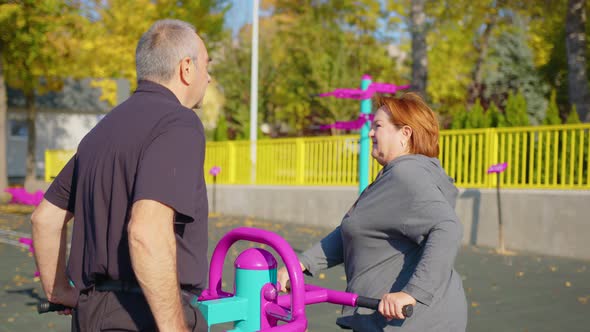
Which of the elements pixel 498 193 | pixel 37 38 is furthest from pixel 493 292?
pixel 37 38

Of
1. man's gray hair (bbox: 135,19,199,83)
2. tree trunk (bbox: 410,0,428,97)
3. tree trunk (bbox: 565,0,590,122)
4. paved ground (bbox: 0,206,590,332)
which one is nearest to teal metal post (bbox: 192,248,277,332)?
man's gray hair (bbox: 135,19,199,83)

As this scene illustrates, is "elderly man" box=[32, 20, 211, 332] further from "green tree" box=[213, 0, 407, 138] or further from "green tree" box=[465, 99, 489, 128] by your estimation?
"green tree" box=[213, 0, 407, 138]

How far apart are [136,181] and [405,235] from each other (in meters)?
1.18

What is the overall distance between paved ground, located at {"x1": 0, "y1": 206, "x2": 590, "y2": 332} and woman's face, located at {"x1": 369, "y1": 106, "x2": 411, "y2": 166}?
3.18 metres

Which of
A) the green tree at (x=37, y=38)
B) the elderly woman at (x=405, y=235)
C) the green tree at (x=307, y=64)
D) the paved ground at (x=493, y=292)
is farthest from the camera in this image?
the green tree at (x=307, y=64)

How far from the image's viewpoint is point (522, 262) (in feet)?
32.7

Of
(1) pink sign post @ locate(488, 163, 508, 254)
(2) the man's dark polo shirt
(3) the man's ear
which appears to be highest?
(3) the man's ear

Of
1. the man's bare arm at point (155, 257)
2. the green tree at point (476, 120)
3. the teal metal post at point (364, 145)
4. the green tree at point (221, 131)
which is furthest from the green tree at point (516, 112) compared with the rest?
the man's bare arm at point (155, 257)

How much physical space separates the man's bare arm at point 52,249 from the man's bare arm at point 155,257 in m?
0.58

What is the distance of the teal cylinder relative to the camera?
2.17m

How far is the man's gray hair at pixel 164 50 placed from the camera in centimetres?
216

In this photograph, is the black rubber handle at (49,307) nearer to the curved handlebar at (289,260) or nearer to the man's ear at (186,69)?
the curved handlebar at (289,260)

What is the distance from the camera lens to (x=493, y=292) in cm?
744

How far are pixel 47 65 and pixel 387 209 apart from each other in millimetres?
18908
